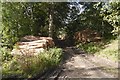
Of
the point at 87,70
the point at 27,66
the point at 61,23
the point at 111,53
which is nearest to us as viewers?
the point at 27,66

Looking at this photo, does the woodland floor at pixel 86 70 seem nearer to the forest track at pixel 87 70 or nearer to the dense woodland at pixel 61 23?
the forest track at pixel 87 70

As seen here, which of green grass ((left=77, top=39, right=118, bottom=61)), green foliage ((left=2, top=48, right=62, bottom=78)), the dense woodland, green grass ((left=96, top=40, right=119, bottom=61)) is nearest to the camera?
green foliage ((left=2, top=48, right=62, bottom=78))

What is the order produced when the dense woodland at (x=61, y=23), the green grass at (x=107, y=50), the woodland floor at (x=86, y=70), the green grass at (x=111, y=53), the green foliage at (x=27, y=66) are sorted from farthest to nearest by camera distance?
the dense woodland at (x=61, y=23)
the green grass at (x=107, y=50)
the green grass at (x=111, y=53)
the woodland floor at (x=86, y=70)
the green foliage at (x=27, y=66)

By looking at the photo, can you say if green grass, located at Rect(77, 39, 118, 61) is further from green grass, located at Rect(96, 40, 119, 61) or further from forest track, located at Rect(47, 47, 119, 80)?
forest track, located at Rect(47, 47, 119, 80)

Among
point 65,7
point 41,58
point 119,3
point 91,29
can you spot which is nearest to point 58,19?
point 65,7

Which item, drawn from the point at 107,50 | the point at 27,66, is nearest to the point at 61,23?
the point at 107,50

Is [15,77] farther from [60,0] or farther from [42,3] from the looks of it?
[60,0]

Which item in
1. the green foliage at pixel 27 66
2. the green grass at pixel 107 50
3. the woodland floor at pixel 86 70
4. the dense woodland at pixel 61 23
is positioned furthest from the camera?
the dense woodland at pixel 61 23

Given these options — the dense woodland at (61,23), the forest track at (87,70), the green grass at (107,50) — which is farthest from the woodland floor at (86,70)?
the dense woodland at (61,23)

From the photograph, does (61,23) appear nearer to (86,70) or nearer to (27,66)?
(86,70)

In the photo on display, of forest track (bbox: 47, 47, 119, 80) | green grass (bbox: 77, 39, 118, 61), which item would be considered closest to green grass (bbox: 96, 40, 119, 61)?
green grass (bbox: 77, 39, 118, 61)

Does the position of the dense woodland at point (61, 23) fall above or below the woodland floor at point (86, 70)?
above

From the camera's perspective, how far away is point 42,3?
21.8 meters

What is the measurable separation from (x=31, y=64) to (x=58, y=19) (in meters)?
17.6
